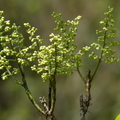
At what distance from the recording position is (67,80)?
20.1 ft

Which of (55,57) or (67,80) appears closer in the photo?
(55,57)

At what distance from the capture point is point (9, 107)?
6.39 meters

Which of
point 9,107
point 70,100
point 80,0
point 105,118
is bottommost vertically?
point 105,118

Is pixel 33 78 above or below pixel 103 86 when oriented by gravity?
above

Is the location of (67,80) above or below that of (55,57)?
below

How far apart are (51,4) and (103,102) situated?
204 centimetres

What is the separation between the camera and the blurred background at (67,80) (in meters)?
5.77

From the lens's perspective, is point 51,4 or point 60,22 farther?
point 51,4

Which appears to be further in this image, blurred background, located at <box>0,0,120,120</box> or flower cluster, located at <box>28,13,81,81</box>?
blurred background, located at <box>0,0,120,120</box>

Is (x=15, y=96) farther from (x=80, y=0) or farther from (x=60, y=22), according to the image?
(x=60, y=22)

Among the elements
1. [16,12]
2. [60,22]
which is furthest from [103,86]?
[60,22]

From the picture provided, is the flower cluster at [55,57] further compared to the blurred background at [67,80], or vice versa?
the blurred background at [67,80]

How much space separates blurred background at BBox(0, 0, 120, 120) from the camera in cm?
577

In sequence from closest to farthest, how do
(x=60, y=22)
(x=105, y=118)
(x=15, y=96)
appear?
(x=60, y=22)
(x=105, y=118)
(x=15, y=96)
